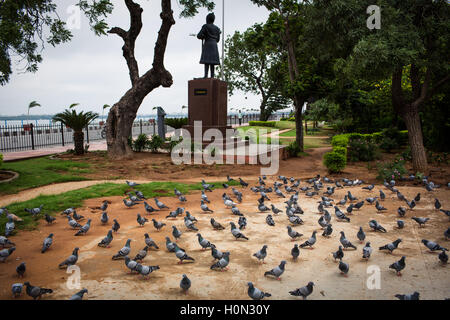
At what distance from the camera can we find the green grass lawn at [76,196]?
765cm

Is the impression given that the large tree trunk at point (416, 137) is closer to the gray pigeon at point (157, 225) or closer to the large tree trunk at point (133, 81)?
the large tree trunk at point (133, 81)

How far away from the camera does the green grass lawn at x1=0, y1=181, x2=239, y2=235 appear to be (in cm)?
765

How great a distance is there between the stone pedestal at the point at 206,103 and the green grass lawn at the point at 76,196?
7602 mm

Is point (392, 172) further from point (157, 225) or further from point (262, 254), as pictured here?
point (157, 225)

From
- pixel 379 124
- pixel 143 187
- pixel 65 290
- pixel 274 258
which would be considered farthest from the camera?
pixel 379 124

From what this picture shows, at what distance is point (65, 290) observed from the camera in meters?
4.40

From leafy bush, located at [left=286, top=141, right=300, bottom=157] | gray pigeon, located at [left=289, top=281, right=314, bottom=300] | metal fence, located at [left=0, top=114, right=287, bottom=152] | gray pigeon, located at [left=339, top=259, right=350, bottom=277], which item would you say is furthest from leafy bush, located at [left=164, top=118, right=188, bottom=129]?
gray pigeon, located at [left=289, top=281, right=314, bottom=300]

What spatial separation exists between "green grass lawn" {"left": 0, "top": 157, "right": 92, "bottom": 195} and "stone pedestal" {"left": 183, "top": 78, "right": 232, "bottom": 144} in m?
6.97

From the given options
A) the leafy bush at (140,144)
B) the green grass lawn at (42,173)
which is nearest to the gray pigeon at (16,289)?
the green grass lawn at (42,173)

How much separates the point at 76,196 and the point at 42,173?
4.41 meters

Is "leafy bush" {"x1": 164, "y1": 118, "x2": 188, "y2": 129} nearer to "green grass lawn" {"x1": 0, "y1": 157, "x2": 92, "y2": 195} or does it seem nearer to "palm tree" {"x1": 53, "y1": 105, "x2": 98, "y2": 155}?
"palm tree" {"x1": 53, "y1": 105, "x2": 98, "y2": 155}
